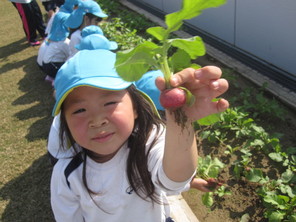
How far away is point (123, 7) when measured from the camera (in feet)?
28.5

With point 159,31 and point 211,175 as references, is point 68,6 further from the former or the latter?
point 159,31

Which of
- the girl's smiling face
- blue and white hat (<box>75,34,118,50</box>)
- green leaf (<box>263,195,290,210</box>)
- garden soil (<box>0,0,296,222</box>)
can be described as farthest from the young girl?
blue and white hat (<box>75,34,118,50</box>)

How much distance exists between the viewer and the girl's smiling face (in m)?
1.25

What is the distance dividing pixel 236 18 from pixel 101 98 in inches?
146

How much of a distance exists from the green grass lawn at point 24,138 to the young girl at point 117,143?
137 centimetres

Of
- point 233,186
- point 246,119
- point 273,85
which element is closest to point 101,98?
point 233,186

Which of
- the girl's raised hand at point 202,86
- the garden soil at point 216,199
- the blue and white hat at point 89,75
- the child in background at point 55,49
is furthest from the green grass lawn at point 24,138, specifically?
the girl's raised hand at point 202,86

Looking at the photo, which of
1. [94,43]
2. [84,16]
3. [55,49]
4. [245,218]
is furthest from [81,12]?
[245,218]

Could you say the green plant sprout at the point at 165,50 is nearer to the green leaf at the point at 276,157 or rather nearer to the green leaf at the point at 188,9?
the green leaf at the point at 188,9

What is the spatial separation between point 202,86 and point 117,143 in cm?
59

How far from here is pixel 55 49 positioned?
16.2 feet

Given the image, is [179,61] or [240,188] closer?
[179,61]

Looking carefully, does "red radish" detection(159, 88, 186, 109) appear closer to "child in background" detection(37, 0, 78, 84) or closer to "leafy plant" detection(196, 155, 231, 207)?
"leafy plant" detection(196, 155, 231, 207)

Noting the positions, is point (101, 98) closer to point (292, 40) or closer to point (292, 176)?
point (292, 176)
